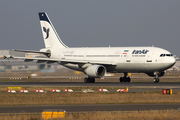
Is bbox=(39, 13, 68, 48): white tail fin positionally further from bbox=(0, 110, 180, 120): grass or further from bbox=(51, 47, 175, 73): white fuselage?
bbox=(0, 110, 180, 120): grass

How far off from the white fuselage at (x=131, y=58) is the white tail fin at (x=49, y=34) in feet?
22.1

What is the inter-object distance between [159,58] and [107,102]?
24.1 m

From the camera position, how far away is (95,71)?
4909 centimetres

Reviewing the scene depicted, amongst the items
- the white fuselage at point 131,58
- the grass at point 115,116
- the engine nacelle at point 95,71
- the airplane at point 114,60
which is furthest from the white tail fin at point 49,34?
the grass at point 115,116

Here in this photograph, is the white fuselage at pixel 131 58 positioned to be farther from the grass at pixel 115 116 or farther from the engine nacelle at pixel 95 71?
the grass at pixel 115 116

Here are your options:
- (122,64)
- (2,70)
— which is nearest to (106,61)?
(122,64)

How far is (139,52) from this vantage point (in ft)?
162

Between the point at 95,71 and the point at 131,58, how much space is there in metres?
5.67

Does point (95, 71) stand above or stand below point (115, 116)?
above

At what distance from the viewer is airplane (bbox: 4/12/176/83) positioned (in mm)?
48094

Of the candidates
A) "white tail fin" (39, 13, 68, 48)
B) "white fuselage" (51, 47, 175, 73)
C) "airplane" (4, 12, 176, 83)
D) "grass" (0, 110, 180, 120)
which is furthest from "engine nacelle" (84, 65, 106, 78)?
"grass" (0, 110, 180, 120)

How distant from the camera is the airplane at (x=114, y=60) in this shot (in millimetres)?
48094

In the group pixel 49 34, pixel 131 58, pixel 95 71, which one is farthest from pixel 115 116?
pixel 49 34

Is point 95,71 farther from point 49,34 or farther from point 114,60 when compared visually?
point 49,34
